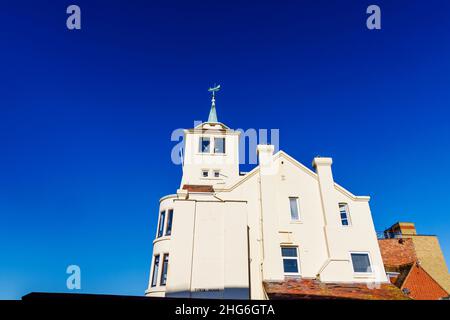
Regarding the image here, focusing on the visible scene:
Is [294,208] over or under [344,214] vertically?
over

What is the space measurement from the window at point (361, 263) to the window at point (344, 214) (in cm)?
199

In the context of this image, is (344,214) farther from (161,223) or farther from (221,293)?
(161,223)

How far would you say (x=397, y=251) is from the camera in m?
29.0

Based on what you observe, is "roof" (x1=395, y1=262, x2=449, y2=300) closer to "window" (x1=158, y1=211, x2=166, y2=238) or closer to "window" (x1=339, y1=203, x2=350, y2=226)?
"window" (x1=339, y1=203, x2=350, y2=226)

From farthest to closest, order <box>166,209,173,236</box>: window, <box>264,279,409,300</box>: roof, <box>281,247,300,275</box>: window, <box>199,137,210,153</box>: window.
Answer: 1. <box>199,137,210,153</box>: window
2. <box>166,209,173,236</box>: window
3. <box>281,247,300,275</box>: window
4. <box>264,279,409,300</box>: roof

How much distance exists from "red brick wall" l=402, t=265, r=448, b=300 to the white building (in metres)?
11.7

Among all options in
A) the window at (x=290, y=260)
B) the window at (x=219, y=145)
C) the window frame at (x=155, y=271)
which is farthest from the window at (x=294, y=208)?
the window at (x=219, y=145)

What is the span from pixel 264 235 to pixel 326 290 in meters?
4.29

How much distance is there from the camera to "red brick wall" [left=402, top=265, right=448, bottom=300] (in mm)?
24922

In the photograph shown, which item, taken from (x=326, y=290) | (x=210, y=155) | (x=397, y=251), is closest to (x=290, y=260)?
(x=326, y=290)

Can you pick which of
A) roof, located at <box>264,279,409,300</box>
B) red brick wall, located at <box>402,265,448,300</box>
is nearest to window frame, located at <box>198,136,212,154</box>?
roof, located at <box>264,279,409,300</box>

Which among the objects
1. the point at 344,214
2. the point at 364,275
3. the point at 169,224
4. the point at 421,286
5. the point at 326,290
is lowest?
the point at 326,290

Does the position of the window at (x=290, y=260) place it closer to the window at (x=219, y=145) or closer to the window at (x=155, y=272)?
the window at (x=155, y=272)

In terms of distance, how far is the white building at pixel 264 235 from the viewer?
48.6 ft
